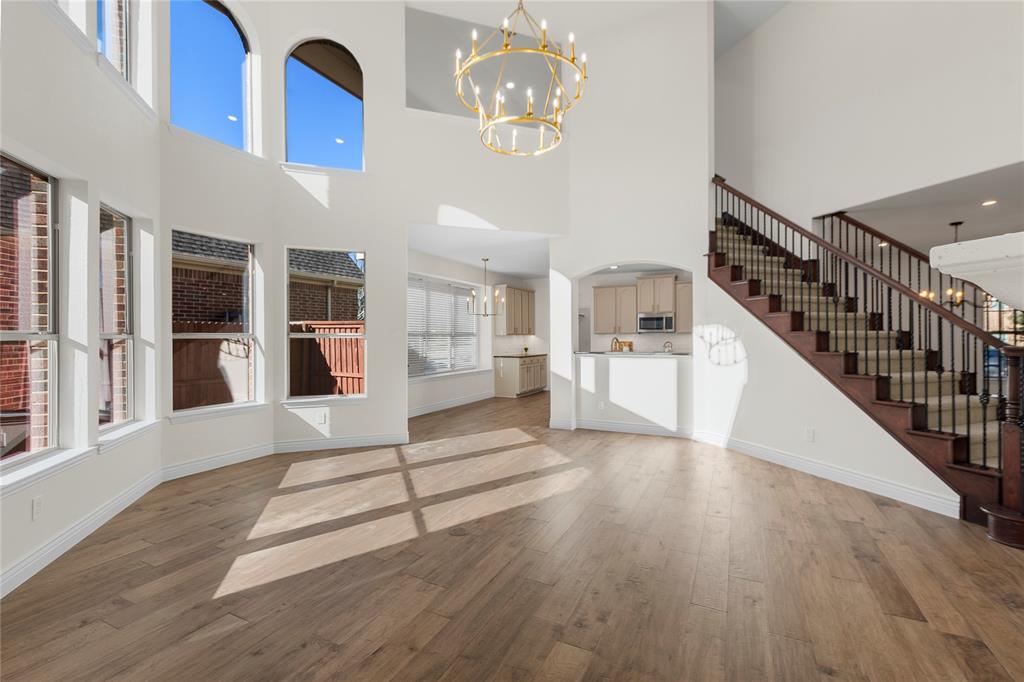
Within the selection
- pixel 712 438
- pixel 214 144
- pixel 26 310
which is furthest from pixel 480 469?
pixel 214 144

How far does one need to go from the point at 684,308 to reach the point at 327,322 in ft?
20.6

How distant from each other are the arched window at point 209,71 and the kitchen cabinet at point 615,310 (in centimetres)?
664

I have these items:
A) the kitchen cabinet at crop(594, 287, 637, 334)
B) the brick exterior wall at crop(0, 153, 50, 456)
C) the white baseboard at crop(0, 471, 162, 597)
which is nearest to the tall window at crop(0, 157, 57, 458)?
the brick exterior wall at crop(0, 153, 50, 456)

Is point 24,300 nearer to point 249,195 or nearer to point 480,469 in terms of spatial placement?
point 249,195

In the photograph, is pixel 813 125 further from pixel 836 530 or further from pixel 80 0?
pixel 80 0

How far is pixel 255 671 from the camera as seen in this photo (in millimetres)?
1813

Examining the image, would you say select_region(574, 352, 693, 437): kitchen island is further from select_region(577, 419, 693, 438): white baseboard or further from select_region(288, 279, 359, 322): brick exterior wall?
select_region(288, 279, 359, 322): brick exterior wall

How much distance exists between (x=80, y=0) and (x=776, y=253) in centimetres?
698

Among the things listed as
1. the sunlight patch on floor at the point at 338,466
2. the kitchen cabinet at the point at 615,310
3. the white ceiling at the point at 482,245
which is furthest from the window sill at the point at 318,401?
the kitchen cabinet at the point at 615,310

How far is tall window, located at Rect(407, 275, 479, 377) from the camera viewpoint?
26.5 feet

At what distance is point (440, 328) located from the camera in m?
8.78

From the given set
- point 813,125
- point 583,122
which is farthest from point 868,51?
point 583,122

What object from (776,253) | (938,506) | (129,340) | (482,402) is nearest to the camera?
(938,506)

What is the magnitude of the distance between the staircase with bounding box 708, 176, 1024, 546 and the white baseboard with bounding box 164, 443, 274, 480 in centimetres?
537
